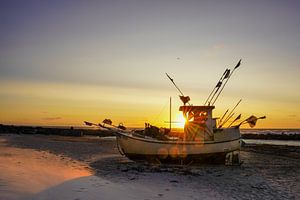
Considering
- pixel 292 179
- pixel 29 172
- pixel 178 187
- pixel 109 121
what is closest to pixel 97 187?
pixel 178 187

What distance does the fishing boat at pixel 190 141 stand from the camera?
1115 inches

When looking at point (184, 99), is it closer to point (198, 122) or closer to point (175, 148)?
point (198, 122)

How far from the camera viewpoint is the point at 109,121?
1181 inches

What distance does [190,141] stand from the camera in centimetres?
2859

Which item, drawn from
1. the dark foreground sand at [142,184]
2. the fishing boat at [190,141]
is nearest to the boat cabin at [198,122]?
the fishing boat at [190,141]

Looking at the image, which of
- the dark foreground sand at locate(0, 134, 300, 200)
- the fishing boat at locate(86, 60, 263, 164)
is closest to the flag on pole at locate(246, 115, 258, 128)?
the fishing boat at locate(86, 60, 263, 164)

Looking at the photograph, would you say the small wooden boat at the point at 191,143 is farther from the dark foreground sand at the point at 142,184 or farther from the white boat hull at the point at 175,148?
the dark foreground sand at the point at 142,184

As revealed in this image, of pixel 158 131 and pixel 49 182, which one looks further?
pixel 158 131

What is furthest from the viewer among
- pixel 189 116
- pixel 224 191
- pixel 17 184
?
pixel 189 116

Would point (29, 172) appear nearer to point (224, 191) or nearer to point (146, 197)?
point (146, 197)

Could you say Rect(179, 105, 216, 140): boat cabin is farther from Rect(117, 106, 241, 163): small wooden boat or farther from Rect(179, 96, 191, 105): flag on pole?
Rect(179, 96, 191, 105): flag on pole

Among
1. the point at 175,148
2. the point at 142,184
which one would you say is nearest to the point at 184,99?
the point at 175,148

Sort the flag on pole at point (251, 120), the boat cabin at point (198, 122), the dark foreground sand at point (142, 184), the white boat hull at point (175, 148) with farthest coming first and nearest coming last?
the flag on pole at point (251, 120) → the boat cabin at point (198, 122) → the white boat hull at point (175, 148) → the dark foreground sand at point (142, 184)

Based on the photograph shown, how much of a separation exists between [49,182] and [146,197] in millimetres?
5036
